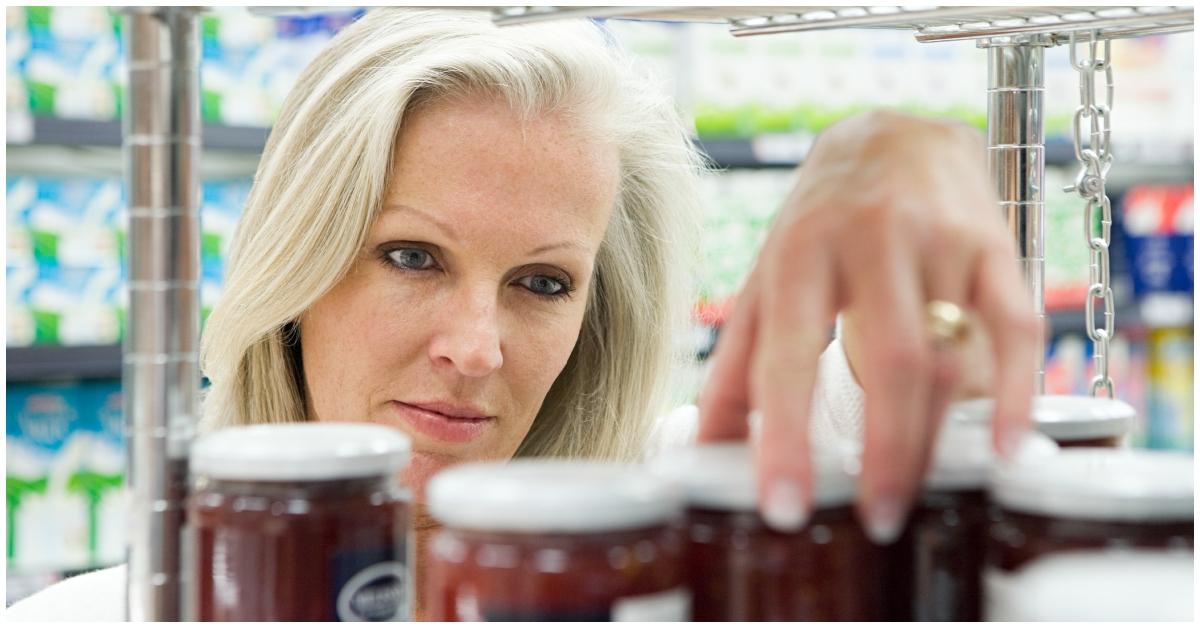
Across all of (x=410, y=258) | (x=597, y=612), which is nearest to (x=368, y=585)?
(x=597, y=612)

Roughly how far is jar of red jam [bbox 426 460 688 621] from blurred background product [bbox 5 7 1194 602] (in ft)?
4.56

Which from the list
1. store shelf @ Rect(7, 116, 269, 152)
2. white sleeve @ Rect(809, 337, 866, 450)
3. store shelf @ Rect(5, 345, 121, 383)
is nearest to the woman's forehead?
white sleeve @ Rect(809, 337, 866, 450)

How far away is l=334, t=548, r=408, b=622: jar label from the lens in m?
0.62

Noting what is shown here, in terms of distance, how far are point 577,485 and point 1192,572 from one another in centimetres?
27

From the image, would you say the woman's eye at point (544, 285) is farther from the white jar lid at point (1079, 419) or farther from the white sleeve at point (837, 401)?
the white jar lid at point (1079, 419)

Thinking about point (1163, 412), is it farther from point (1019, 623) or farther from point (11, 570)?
point (1019, 623)

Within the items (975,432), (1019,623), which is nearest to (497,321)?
(975,432)

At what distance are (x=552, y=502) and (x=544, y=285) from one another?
1.02 metres

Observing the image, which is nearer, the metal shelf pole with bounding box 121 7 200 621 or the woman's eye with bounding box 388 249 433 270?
the metal shelf pole with bounding box 121 7 200 621

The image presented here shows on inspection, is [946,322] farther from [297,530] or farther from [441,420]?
[441,420]

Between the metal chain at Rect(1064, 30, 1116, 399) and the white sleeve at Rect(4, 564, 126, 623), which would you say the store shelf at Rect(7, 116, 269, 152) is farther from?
the metal chain at Rect(1064, 30, 1116, 399)

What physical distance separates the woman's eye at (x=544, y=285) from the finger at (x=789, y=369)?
0.86 m

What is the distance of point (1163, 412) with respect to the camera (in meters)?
4.08

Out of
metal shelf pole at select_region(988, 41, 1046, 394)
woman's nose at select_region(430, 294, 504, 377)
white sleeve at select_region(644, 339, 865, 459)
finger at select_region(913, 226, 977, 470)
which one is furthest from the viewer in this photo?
white sleeve at select_region(644, 339, 865, 459)
